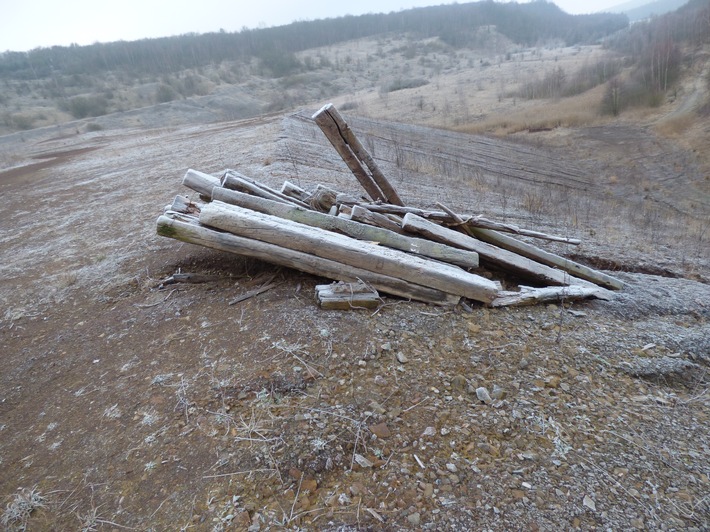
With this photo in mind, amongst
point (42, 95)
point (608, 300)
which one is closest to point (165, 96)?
point (42, 95)

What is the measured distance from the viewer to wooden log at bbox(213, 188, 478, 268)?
4.11 meters

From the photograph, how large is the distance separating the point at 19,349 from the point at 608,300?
19.1 ft

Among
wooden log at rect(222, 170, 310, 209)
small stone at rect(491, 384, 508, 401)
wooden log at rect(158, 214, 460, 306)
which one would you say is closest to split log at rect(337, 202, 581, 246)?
wooden log at rect(222, 170, 310, 209)

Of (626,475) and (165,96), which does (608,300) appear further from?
(165,96)

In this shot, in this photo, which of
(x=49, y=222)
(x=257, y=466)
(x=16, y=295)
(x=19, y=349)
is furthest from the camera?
(x=49, y=222)

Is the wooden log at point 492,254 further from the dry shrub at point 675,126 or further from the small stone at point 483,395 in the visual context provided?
the dry shrub at point 675,126

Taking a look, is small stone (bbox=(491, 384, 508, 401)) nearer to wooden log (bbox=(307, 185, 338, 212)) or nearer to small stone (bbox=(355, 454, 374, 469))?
small stone (bbox=(355, 454, 374, 469))

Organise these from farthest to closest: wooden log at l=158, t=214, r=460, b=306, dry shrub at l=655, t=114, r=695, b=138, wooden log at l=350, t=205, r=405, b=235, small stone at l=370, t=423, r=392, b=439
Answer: dry shrub at l=655, t=114, r=695, b=138 < wooden log at l=350, t=205, r=405, b=235 < wooden log at l=158, t=214, r=460, b=306 < small stone at l=370, t=423, r=392, b=439

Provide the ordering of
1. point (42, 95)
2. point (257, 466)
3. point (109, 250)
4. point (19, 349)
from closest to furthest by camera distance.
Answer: point (257, 466) → point (19, 349) → point (109, 250) → point (42, 95)

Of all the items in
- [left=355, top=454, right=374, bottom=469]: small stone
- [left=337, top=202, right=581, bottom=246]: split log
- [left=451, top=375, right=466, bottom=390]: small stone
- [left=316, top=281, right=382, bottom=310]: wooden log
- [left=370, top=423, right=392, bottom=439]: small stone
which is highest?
[left=337, top=202, right=581, bottom=246]: split log

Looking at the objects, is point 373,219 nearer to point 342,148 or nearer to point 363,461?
point 342,148

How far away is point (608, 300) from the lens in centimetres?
440

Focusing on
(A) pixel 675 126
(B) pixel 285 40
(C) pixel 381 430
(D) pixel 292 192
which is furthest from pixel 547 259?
(B) pixel 285 40

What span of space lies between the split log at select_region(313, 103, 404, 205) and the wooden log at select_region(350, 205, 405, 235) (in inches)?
39.5
